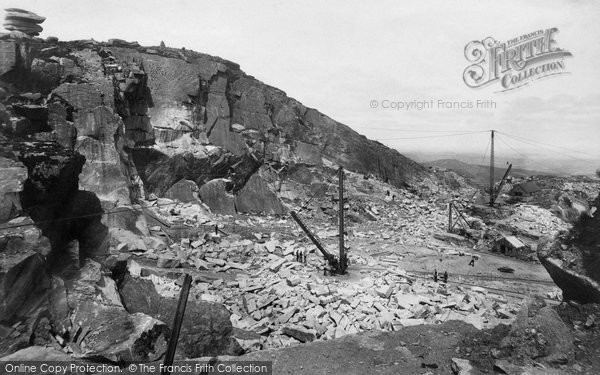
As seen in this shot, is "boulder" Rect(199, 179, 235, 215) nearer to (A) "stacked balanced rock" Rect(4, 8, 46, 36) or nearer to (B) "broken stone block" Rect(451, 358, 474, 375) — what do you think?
(A) "stacked balanced rock" Rect(4, 8, 46, 36)

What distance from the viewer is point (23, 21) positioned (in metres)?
23.5

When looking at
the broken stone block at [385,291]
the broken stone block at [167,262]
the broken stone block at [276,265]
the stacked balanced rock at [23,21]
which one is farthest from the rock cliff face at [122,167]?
the broken stone block at [385,291]

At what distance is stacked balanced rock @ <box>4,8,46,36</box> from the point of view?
906 inches

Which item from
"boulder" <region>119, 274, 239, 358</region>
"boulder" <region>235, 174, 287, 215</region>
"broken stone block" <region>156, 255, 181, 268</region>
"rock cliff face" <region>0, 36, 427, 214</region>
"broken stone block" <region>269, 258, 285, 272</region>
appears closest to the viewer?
"boulder" <region>119, 274, 239, 358</region>

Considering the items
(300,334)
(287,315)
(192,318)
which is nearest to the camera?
(192,318)

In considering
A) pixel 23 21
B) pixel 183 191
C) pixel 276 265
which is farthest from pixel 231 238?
pixel 23 21

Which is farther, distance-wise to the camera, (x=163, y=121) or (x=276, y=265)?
(x=163, y=121)

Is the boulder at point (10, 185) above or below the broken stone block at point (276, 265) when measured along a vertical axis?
above

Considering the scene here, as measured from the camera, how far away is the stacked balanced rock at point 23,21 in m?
23.0

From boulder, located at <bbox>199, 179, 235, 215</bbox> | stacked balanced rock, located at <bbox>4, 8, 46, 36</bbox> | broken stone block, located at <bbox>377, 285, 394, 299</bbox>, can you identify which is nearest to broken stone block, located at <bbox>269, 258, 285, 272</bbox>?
broken stone block, located at <bbox>377, 285, 394, 299</bbox>

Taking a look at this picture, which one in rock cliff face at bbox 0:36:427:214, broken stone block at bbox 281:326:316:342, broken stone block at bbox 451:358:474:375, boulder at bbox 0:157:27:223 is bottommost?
broken stone block at bbox 281:326:316:342

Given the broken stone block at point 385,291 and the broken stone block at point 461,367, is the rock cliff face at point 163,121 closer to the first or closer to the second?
the broken stone block at point 385,291

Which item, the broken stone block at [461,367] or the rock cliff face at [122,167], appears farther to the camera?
the rock cliff face at [122,167]

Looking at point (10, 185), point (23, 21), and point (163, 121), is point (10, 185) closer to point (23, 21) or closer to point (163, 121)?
point (163, 121)
